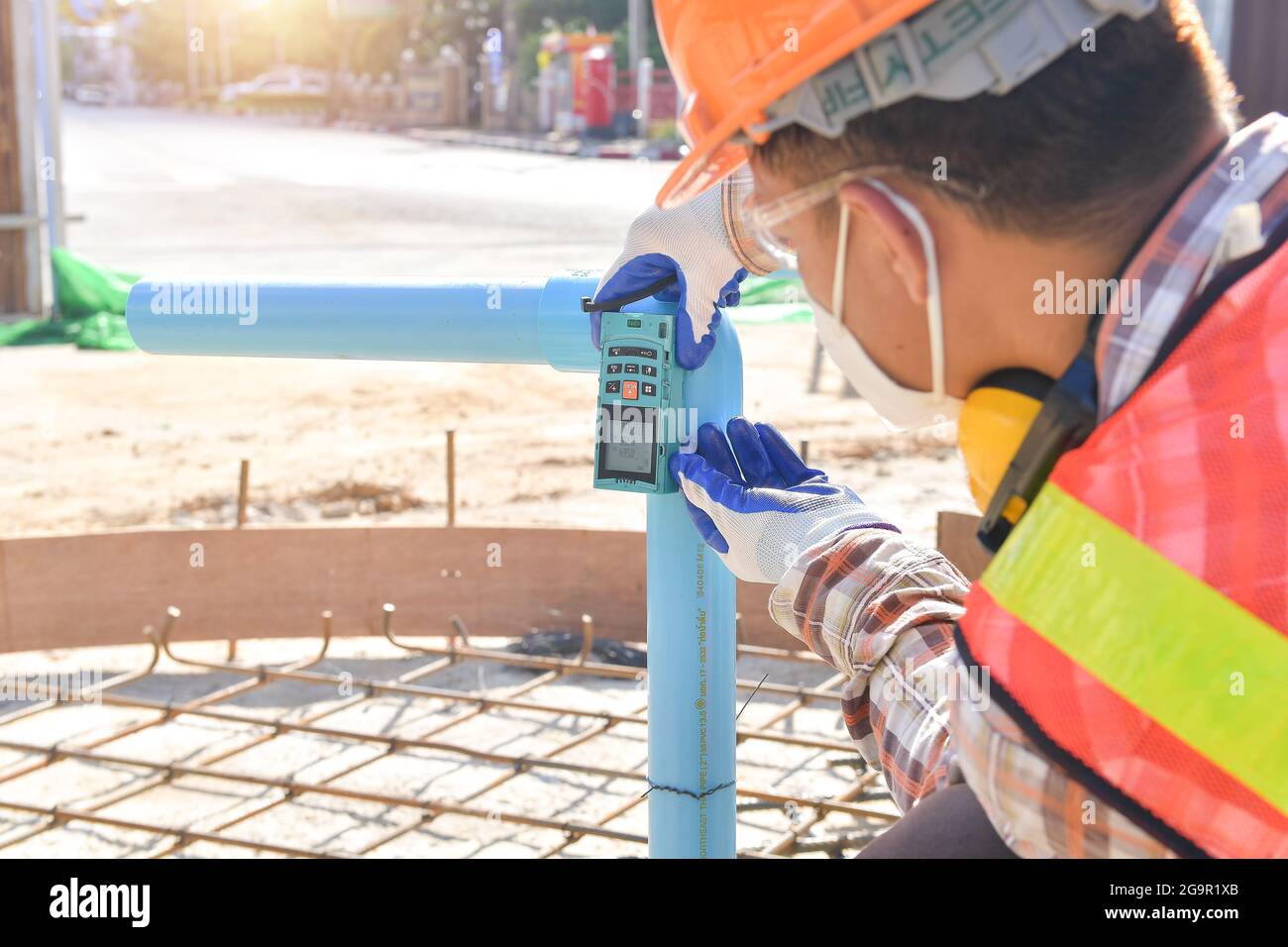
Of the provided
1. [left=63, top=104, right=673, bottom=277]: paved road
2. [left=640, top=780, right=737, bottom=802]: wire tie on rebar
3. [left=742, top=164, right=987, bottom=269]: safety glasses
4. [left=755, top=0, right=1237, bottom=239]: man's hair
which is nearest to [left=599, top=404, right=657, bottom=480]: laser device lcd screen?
[left=640, top=780, right=737, bottom=802]: wire tie on rebar

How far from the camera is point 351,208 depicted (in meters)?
16.2

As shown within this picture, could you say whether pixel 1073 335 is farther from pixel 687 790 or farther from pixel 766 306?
A: pixel 766 306

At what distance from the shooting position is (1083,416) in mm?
1042

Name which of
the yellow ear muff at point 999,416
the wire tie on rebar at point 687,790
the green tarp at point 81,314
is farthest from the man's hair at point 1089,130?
the green tarp at point 81,314

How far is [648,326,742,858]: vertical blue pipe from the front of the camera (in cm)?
199

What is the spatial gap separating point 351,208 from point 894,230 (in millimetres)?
15806

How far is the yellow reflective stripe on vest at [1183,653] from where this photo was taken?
3.06 ft

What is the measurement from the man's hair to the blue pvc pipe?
34.0 inches

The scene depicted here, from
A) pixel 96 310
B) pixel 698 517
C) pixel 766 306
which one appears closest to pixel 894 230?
pixel 698 517

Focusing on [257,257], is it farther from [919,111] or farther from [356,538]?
[919,111]

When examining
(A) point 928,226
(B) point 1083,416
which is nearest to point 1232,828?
(B) point 1083,416

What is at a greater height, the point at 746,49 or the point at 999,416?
the point at 746,49
